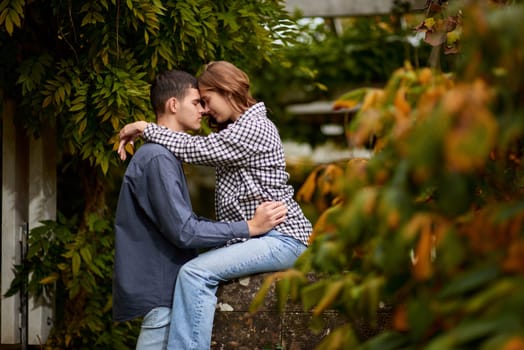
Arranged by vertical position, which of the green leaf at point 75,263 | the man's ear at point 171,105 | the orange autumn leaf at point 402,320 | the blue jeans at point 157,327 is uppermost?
the orange autumn leaf at point 402,320

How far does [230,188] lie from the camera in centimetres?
315

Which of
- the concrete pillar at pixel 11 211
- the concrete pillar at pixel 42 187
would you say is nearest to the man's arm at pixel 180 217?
the concrete pillar at pixel 42 187

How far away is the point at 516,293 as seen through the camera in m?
1.37

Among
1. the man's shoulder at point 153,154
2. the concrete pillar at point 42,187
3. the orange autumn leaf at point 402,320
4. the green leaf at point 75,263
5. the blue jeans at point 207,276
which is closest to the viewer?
the orange autumn leaf at point 402,320

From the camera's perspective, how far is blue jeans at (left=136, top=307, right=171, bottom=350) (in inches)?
117

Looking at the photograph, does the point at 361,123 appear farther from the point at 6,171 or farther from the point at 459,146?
the point at 6,171

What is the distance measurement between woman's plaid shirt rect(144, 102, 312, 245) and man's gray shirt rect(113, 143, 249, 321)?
70mm

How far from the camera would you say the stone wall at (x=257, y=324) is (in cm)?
305

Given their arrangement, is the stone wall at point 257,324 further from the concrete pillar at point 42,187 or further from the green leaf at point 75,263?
the concrete pillar at point 42,187

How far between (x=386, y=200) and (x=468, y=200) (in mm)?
177

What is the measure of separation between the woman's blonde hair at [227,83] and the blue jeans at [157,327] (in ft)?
2.57

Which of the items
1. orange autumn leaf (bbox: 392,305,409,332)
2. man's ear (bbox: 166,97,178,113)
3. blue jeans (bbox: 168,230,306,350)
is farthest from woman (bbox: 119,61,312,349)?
orange autumn leaf (bbox: 392,305,409,332)

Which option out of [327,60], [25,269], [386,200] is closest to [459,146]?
[386,200]

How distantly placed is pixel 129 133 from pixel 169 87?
227 millimetres
